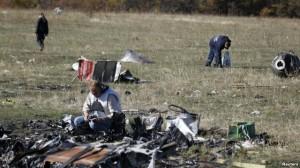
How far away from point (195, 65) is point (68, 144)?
48.9 ft

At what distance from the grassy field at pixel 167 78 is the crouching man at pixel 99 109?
225 cm

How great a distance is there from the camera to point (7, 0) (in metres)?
78.2

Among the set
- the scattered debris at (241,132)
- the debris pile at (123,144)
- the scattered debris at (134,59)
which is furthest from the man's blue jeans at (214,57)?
the scattered debris at (241,132)

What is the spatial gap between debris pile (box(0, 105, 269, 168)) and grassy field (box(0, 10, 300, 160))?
948 mm

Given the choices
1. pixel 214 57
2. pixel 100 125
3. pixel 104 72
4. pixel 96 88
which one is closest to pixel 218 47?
pixel 214 57

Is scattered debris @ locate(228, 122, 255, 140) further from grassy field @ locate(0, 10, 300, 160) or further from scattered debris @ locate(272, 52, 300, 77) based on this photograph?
scattered debris @ locate(272, 52, 300, 77)

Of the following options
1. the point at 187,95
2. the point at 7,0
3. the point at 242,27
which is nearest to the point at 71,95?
the point at 187,95

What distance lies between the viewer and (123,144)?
10.0 metres

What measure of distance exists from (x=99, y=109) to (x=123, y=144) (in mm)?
1631

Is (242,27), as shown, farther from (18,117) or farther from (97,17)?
(18,117)

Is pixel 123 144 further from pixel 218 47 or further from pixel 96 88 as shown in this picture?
pixel 218 47

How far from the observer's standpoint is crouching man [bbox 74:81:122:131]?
36.9 feet

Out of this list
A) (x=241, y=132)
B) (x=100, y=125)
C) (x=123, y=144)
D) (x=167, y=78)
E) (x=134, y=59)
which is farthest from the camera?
(x=134, y=59)

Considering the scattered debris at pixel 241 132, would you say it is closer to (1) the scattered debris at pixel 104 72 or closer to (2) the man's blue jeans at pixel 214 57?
(1) the scattered debris at pixel 104 72
